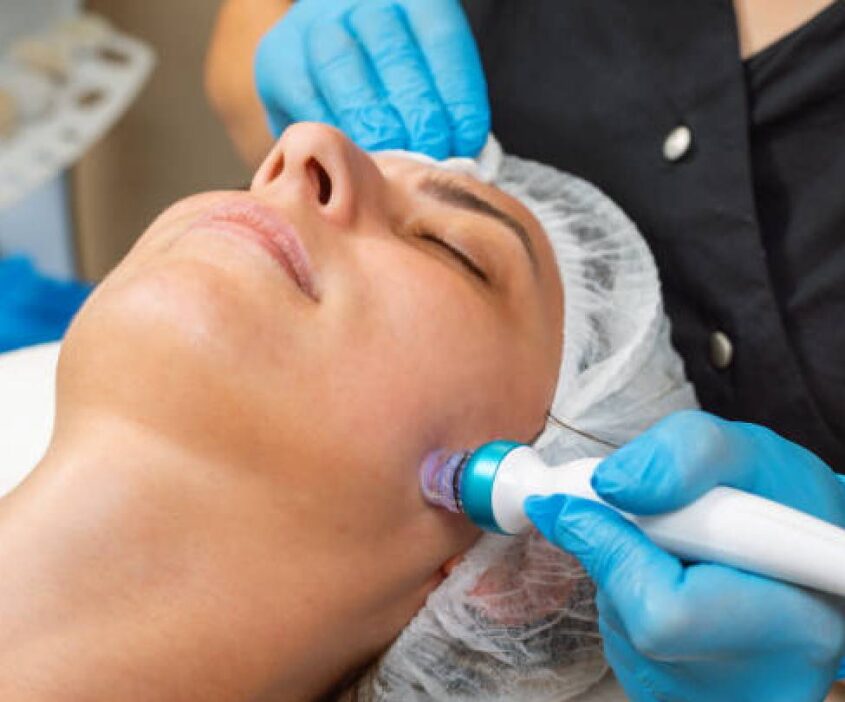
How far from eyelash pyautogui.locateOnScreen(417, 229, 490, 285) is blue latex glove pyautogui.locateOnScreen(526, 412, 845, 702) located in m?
0.32

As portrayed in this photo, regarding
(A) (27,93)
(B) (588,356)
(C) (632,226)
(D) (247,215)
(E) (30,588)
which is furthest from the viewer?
(A) (27,93)

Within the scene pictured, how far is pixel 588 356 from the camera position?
1.20 metres

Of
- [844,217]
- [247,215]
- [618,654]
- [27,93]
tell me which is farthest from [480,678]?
[27,93]

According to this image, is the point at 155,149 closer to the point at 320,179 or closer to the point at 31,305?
the point at 31,305

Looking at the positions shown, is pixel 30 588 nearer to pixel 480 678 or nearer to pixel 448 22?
pixel 480 678

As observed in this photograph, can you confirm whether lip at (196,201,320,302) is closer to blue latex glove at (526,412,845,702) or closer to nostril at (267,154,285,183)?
nostril at (267,154,285,183)

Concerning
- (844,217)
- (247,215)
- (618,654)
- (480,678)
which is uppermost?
(247,215)

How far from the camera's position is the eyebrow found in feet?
3.83

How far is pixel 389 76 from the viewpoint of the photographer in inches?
54.9

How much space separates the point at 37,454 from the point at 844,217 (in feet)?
3.15

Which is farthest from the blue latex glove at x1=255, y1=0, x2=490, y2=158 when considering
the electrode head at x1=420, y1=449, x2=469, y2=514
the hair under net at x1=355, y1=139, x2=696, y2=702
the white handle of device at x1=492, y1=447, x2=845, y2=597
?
the white handle of device at x1=492, y1=447, x2=845, y2=597

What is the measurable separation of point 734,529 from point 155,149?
6.85ft

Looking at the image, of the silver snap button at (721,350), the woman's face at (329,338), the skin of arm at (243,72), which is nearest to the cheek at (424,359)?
the woman's face at (329,338)

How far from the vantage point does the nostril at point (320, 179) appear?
1.10 meters
